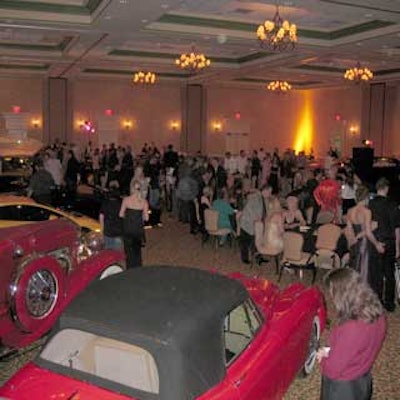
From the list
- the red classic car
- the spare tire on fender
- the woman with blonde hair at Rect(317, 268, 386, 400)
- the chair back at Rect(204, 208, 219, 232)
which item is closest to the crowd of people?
the woman with blonde hair at Rect(317, 268, 386, 400)

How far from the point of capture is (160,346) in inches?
125

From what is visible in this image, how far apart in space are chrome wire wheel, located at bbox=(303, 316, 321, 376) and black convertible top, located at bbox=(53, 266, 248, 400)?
1422 millimetres

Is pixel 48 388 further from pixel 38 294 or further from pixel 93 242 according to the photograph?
pixel 93 242

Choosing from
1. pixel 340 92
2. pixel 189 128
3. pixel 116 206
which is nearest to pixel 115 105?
pixel 189 128

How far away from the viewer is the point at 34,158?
58.4 ft

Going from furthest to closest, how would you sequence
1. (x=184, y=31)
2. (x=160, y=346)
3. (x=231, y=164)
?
(x=231, y=164) → (x=184, y=31) → (x=160, y=346)

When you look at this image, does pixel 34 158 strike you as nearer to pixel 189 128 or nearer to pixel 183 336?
pixel 189 128

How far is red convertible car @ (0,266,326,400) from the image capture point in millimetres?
3209

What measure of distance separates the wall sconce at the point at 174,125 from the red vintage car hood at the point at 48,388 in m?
24.6

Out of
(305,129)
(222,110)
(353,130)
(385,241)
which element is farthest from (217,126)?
(385,241)

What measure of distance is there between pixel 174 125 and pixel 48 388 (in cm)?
2487

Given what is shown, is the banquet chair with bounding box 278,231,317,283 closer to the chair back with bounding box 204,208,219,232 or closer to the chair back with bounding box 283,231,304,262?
the chair back with bounding box 283,231,304,262

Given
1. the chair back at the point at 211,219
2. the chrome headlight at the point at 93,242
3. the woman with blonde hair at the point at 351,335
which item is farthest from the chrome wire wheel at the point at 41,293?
the chair back at the point at 211,219

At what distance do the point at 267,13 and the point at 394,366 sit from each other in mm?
9422
